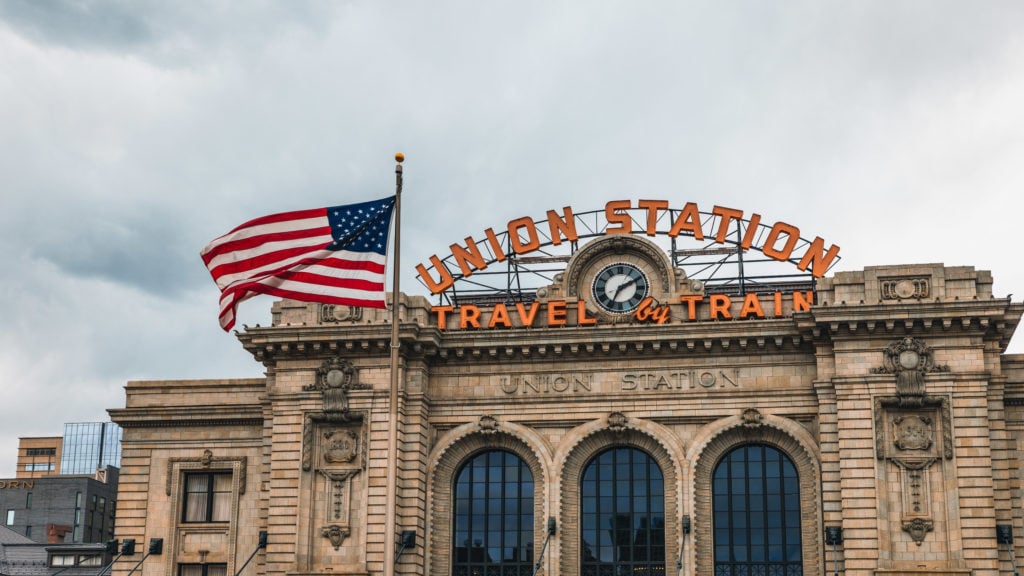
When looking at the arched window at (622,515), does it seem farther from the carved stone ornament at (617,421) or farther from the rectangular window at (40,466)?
the rectangular window at (40,466)

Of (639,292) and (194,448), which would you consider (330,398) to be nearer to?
(194,448)

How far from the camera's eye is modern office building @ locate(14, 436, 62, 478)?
174 metres

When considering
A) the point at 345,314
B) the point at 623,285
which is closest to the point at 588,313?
the point at 623,285

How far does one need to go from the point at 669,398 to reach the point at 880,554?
410 inches

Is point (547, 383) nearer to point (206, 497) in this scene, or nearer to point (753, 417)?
point (753, 417)

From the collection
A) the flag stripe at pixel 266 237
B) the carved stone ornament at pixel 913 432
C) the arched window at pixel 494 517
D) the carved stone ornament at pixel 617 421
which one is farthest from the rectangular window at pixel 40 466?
the flag stripe at pixel 266 237

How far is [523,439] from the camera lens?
55.5m

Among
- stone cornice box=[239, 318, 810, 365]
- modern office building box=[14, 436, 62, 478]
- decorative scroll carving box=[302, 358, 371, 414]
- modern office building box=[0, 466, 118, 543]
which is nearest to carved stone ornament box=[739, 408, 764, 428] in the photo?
stone cornice box=[239, 318, 810, 365]

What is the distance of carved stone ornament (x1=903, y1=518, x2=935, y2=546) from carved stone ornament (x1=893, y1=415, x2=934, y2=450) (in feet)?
9.20

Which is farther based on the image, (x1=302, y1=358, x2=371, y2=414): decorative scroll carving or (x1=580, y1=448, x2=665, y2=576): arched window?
(x1=302, y1=358, x2=371, y2=414): decorative scroll carving

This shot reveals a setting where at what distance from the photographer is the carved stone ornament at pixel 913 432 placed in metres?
50.6

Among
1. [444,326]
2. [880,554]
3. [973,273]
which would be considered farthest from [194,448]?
[973,273]

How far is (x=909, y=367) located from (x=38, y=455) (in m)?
148

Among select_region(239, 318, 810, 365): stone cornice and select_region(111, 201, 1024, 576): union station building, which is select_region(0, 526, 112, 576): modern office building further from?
select_region(239, 318, 810, 365): stone cornice
